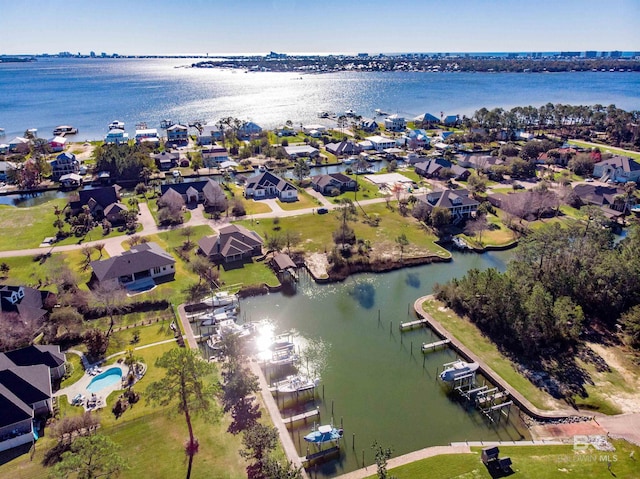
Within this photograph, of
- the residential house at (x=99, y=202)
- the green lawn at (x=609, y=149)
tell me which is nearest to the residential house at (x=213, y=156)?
the residential house at (x=99, y=202)

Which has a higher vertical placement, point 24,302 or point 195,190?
point 195,190

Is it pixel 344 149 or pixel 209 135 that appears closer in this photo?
pixel 344 149

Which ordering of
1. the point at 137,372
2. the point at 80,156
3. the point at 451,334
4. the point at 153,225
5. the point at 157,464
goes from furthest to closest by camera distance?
the point at 80,156 < the point at 153,225 < the point at 451,334 < the point at 137,372 < the point at 157,464

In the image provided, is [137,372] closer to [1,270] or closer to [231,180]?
[1,270]

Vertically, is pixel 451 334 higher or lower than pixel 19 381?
lower

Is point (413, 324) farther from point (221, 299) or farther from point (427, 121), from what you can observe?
point (427, 121)

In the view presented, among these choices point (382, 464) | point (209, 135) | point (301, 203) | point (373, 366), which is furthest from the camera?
point (209, 135)

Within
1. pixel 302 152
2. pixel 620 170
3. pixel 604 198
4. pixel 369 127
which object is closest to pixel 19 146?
pixel 302 152

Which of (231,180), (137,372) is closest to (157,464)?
(137,372)
